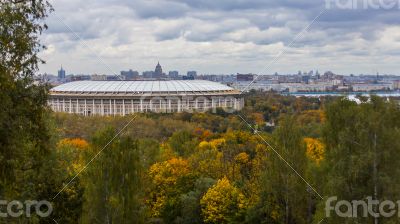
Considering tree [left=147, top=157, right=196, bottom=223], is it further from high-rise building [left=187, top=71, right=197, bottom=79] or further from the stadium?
the stadium

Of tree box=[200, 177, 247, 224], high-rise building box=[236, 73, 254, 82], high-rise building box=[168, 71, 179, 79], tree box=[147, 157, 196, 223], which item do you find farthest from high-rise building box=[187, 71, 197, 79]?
tree box=[200, 177, 247, 224]

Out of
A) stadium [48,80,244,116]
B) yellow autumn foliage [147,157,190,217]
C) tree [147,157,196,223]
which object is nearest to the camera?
tree [147,157,196,223]

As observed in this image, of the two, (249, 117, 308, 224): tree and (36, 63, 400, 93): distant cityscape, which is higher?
(36, 63, 400, 93): distant cityscape

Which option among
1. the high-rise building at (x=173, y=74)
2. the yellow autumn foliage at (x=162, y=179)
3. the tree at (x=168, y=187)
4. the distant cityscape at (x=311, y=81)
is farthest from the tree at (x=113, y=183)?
the high-rise building at (x=173, y=74)

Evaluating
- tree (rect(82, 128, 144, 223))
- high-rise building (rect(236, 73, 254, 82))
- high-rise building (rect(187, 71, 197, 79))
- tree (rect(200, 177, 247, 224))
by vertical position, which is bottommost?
tree (rect(200, 177, 247, 224))

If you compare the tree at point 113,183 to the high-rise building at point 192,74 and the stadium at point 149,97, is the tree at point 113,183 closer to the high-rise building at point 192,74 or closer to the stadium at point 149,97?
the high-rise building at point 192,74

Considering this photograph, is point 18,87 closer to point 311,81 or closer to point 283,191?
point 283,191

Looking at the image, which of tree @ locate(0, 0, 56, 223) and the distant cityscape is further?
the distant cityscape

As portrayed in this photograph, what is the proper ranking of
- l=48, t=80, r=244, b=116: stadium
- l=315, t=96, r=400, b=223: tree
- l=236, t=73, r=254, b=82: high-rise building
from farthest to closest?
l=48, t=80, r=244, b=116: stadium
l=236, t=73, r=254, b=82: high-rise building
l=315, t=96, r=400, b=223: tree
